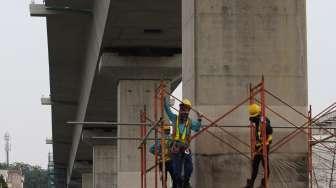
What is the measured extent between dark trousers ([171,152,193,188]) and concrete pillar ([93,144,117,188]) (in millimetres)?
40215

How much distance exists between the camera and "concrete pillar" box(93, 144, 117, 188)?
54.2 metres

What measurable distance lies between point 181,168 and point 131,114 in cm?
2039

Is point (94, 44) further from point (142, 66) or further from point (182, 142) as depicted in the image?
point (182, 142)

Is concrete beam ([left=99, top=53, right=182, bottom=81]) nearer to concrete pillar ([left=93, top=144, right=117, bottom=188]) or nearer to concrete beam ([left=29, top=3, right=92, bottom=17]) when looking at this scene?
concrete beam ([left=29, top=3, right=92, bottom=17])

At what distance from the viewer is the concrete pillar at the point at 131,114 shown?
33.9 m

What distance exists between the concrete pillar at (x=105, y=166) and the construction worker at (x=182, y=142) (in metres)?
40.3

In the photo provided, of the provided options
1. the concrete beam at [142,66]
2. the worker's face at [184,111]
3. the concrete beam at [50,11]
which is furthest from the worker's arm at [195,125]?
the concrete beam at [142,66]

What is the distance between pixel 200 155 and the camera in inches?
591

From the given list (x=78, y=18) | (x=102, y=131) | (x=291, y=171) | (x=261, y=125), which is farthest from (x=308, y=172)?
(x=102, y=131)

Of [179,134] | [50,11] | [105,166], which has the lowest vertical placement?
[179,134]

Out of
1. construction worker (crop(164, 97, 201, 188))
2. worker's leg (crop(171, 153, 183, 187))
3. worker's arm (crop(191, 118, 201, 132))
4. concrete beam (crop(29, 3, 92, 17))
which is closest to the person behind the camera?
construction worker (crop(164, 97, 201, 188))

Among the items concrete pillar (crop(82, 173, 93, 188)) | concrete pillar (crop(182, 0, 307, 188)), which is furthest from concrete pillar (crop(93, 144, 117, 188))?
concrete pillar (crop(182, 0, 307, 188))

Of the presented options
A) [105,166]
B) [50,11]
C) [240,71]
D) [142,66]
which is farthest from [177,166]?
[105,166]

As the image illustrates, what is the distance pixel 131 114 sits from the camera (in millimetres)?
34219
